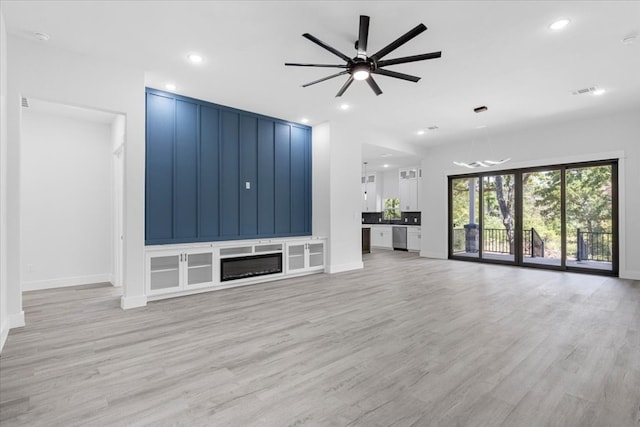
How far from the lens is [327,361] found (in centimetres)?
262

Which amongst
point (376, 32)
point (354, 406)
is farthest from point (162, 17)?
point (354, 406)

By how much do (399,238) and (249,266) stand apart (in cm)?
646

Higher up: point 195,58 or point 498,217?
point 195,58

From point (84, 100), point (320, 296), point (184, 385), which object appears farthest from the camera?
point (320, 296)

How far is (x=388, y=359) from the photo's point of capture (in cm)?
266

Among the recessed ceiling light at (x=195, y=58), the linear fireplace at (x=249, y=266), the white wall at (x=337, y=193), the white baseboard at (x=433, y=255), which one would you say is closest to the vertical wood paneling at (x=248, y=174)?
the linear fireplace at (x=249, y=266)

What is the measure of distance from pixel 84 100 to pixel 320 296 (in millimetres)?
3965

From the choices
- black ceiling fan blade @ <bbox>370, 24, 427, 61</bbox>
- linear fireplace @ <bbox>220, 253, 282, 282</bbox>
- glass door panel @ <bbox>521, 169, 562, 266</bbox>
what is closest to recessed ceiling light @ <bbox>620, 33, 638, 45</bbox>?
black ceiling fan blade @ <bbox>370, 24, 427, 61</bbox>

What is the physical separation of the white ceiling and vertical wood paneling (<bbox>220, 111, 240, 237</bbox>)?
1.29ft

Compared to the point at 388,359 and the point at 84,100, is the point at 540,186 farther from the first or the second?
the point at 84,100

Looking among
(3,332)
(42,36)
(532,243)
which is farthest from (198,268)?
(532,243)

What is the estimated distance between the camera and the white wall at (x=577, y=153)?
19.7 ft

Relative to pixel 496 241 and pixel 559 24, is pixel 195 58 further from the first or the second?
pixel 496 241

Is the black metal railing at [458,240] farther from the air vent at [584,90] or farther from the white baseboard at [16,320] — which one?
the white baseboard at [16,320]
